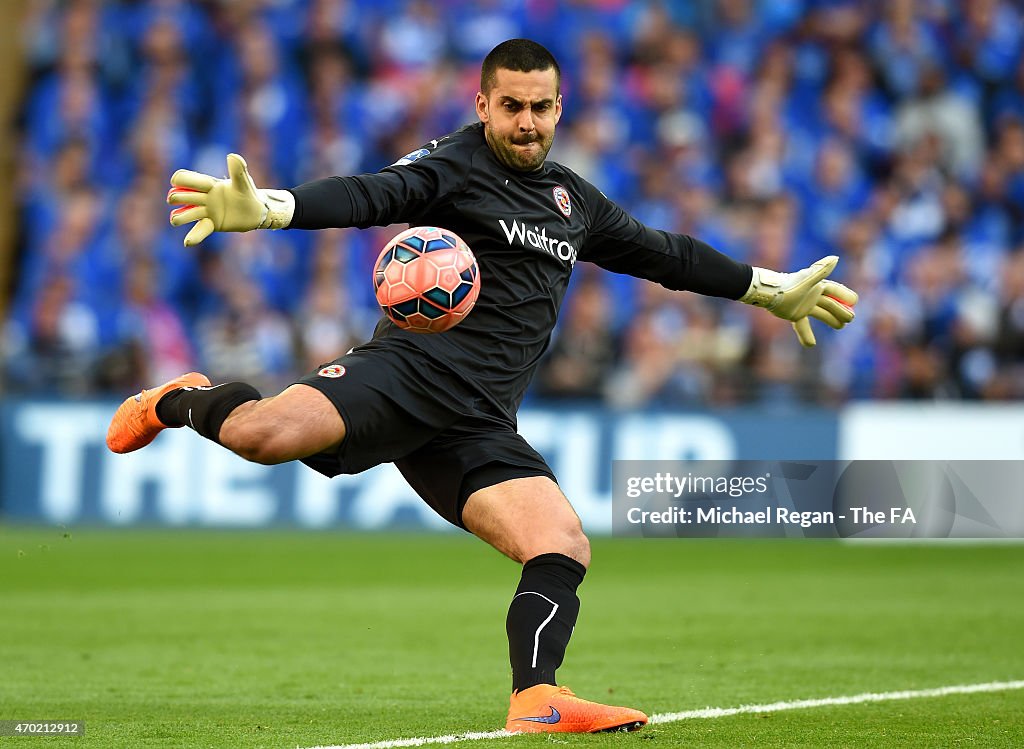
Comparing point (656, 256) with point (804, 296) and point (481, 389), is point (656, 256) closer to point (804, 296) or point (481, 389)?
point (804, 296)

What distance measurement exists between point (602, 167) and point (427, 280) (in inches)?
481

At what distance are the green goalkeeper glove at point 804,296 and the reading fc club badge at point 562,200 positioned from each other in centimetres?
106

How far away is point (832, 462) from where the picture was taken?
46.7ft

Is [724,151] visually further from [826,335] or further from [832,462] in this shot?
[832,462]

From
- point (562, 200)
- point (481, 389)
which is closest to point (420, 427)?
point (481, 389)

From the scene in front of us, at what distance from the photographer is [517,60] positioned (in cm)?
587

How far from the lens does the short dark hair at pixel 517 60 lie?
5.87m

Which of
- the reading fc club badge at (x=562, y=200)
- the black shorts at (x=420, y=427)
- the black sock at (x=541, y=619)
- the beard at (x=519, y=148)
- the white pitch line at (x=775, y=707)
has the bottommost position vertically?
the white pitch line at (x=775, y=707)

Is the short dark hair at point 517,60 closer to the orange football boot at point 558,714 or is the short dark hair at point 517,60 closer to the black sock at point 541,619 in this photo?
the black sock at point 541,619

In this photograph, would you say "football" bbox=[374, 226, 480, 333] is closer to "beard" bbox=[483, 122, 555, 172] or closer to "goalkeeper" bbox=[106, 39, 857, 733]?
"goalkeeper" bbox=[106, 39, 857, 733]

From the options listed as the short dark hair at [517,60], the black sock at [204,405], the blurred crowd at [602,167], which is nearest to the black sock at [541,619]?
the black sock at [204,405]

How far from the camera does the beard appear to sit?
593 cm

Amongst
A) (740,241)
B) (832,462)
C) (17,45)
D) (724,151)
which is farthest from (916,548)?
(17,45)

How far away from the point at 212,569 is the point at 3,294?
7.07m
